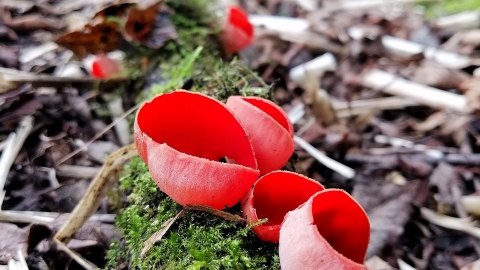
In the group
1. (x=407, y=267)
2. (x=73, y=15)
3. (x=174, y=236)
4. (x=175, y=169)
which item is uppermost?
(x=175, y=169)

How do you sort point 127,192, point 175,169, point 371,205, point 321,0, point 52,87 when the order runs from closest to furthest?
point 175,169 < point 127,192 < point 371,205 < point 52,87 < point 321,0

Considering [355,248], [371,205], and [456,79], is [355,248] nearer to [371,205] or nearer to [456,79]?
[371,205]

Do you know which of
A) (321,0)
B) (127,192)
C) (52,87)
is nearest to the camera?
(127,192)

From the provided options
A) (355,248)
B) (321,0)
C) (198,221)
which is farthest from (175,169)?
(321,0)

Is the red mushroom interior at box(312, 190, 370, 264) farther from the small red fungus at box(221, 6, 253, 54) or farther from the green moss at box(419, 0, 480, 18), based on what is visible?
the green moss at box(419, 0, 480, 18)

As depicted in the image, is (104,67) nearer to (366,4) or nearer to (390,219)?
(390,219)

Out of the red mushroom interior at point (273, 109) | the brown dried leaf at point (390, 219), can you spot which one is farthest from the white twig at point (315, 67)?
the red mushroom interior at point (273, 109)

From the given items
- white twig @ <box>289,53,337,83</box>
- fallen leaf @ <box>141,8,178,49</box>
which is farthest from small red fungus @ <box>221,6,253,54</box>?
white twig @ <box>289,53,337,83</box>
